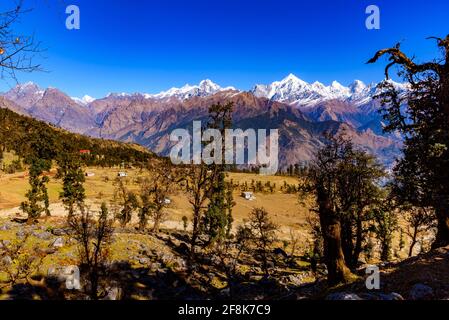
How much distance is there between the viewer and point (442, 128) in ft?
59.3

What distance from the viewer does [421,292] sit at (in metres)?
15.3

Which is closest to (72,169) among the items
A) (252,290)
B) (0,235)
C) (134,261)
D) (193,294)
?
(0,235)

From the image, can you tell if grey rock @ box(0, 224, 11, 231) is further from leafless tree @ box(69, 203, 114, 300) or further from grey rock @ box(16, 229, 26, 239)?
leafless tree @ box(69, 203, 114, 300)

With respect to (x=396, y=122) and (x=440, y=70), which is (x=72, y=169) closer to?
(x=396, y=122)

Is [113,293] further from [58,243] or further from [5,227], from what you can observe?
[5,227]

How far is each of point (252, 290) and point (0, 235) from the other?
35307 mm

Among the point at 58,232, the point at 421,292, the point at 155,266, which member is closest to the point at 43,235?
the point at 58,232

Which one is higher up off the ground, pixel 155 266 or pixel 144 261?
pixel 144 261

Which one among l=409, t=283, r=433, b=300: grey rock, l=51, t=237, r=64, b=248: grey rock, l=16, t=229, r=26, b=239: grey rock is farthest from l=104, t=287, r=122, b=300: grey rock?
l=409, t=283, r=433, b=300: grey rock

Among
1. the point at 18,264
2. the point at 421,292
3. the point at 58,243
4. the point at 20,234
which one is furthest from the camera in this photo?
the point at 20,234

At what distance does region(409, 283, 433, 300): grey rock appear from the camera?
49.4 ft

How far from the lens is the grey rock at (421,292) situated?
49.4ft

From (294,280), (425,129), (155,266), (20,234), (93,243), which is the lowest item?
(294,280)
